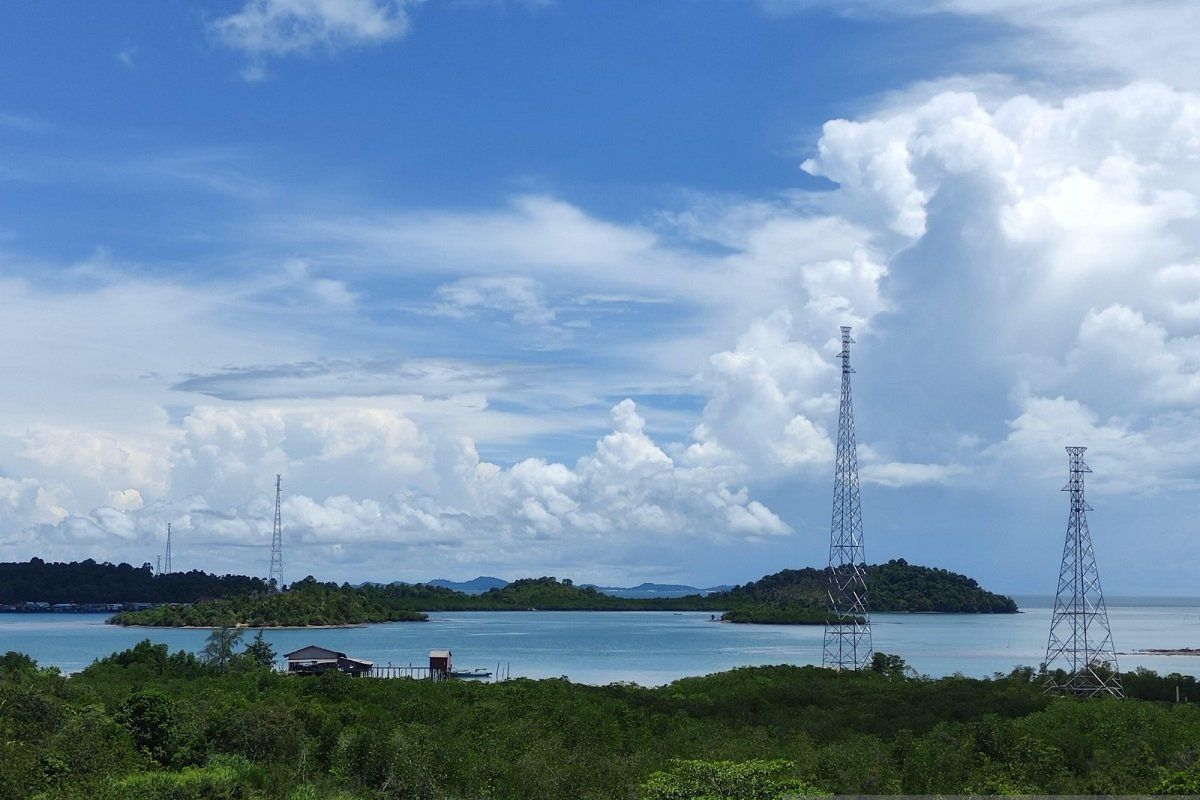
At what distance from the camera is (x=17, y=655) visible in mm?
65438

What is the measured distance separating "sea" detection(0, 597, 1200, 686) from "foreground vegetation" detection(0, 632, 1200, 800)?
118ft

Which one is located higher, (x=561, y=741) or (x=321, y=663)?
(x=561, y=741)

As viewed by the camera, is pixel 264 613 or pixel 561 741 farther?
pixel 264 613

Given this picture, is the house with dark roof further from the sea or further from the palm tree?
the sea

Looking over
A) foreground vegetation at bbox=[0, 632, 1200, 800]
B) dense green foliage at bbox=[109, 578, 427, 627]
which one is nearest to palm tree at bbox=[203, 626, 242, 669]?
foreground vegetation at bbox=[0, 632, 1200, 800]

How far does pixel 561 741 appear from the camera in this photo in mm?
39188

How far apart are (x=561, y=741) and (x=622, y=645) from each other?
104722 millimetres

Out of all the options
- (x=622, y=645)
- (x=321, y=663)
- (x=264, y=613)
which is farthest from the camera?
(x=264, y=613)

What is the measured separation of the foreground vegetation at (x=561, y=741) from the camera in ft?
101

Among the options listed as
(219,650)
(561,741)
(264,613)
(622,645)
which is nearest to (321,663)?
(219,650)

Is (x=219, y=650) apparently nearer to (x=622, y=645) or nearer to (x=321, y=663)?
(x=321, y=663)

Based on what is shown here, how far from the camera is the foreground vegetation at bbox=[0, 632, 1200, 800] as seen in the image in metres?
30.9

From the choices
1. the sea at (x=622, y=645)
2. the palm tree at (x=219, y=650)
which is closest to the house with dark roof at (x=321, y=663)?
the palm tree at (x=219, y=650)

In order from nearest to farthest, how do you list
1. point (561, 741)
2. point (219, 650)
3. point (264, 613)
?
1. point (561, 741)
2. point (219, 650)
3. point (264, 613)
